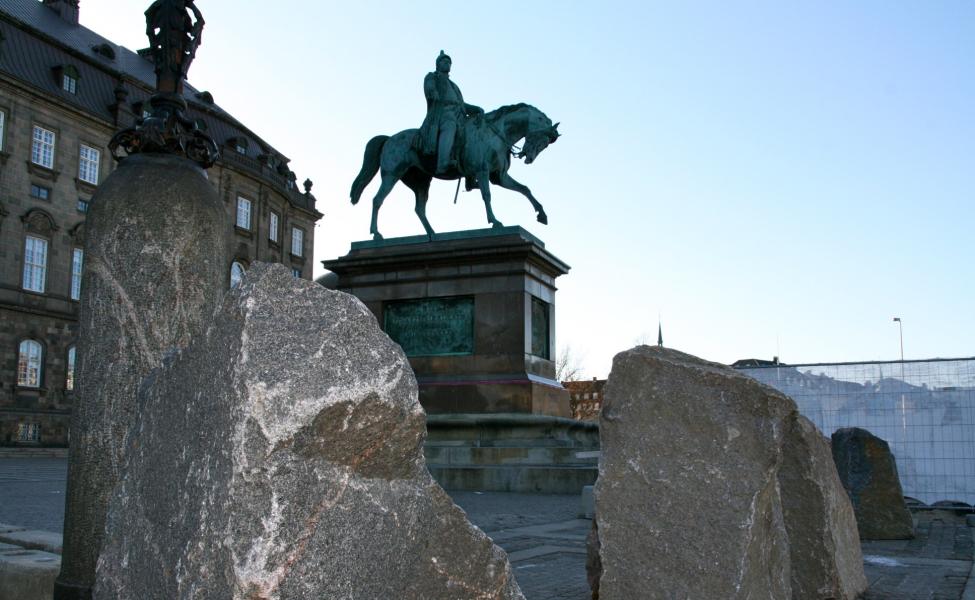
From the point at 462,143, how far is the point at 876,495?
10030 mm

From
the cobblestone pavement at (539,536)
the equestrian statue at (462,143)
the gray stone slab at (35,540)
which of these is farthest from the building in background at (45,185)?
the gray stone slab at (35,540)

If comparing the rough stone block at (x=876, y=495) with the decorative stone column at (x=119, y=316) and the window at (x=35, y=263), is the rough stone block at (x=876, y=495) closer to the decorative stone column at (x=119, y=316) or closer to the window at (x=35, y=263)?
the decorative stone column at (x=119, y=316)

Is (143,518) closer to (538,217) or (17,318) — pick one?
(538,217)

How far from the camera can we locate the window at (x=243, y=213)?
47719 mm

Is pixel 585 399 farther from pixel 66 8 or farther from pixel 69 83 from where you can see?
pixel 66 8

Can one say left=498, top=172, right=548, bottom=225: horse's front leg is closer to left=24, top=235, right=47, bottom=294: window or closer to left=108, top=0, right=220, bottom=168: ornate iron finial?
left=108, top=0, right=220, bottom=168: ornate iron finial

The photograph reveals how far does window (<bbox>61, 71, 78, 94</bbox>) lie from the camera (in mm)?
37966

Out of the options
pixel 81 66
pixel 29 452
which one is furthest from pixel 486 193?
pixel 81 66

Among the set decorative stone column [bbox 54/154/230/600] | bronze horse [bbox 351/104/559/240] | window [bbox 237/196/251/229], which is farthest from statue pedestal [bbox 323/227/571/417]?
window [bbox 237/196/251/229]

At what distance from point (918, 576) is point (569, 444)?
8.16 m

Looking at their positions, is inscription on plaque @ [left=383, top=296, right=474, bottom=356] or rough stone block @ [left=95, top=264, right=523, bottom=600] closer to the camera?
rough stone block @ [left=95, top=264, right=523, bottom=600]

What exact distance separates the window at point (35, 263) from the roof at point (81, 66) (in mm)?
6269

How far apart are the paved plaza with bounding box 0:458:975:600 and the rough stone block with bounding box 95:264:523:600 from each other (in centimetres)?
269

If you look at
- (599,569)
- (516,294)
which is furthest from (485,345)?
(599,569)
